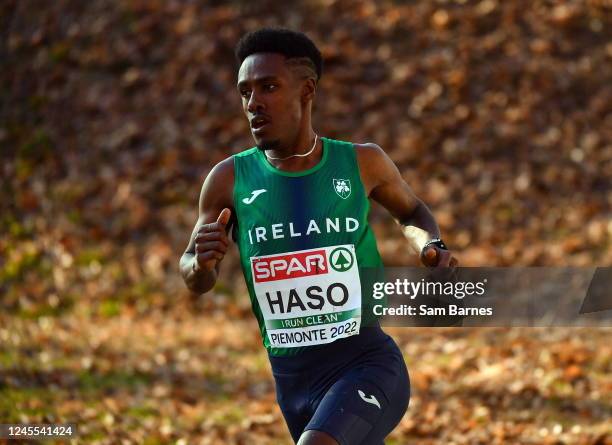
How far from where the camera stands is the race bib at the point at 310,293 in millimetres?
3830

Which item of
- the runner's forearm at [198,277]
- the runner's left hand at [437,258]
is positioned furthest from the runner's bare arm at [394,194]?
the runner's forearm at [198,277]

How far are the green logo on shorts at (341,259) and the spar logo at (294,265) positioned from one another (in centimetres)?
3

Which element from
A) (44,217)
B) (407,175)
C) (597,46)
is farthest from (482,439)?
(597,46)

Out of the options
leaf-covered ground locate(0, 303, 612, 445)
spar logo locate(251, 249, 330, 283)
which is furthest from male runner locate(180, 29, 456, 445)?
leaf-covered ground locate(0, 303, 612, 445)

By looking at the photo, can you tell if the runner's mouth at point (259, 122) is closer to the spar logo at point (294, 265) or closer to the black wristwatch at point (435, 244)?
the spar logo at point (294, 265)

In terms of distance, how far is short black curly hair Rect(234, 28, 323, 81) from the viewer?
382cm

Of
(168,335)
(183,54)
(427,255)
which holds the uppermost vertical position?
(183,54)

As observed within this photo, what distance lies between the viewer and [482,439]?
276 inches

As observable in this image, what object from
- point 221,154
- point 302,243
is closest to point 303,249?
point 302,243

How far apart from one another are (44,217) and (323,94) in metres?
3.64

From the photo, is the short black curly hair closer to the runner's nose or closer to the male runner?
the male runner

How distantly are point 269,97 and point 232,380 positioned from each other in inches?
205

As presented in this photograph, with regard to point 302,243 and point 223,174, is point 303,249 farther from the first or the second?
point 223,174

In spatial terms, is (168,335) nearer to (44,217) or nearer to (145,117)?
(44,217)
